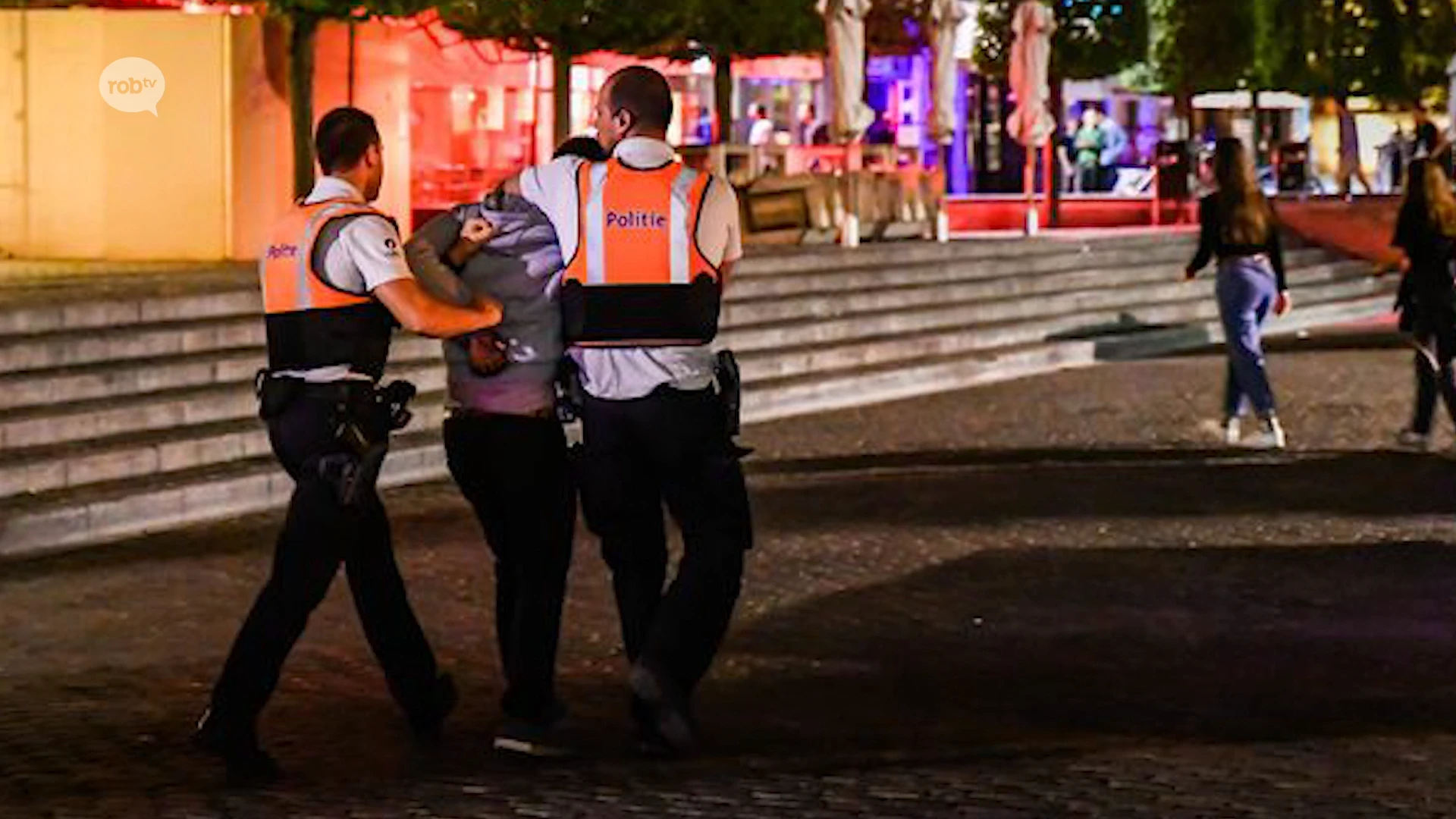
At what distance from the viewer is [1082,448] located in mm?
16406

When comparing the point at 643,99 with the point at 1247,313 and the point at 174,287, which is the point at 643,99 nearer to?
the point at 1247,313

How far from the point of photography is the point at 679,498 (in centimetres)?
789

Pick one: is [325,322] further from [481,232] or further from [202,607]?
[202,607]

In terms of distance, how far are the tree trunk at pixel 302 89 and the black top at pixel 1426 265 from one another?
1055cm

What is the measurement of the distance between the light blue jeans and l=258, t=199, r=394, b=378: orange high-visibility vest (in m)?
8.95

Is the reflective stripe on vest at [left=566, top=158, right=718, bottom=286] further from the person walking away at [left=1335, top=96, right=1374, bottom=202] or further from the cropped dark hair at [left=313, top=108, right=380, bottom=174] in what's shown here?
the person walking away at [left=1335, top=96, right=1374, bottom=202]

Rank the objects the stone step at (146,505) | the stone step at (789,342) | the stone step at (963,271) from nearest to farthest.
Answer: the stone step at (146,505) → the stone step at (789,342) → the stone step at (963,271)

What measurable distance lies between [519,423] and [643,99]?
35.0 inches

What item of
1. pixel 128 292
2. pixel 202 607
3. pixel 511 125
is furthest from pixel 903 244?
pixel 202 607

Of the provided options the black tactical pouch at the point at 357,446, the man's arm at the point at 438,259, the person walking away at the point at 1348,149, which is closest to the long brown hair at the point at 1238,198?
the man's arm at the point at 438,259

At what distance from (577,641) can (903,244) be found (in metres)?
16.7

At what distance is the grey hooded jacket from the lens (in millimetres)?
7832

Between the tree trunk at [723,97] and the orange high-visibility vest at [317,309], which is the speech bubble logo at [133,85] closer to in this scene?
the tree trunk at [723,97]

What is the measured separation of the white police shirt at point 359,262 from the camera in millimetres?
7547
